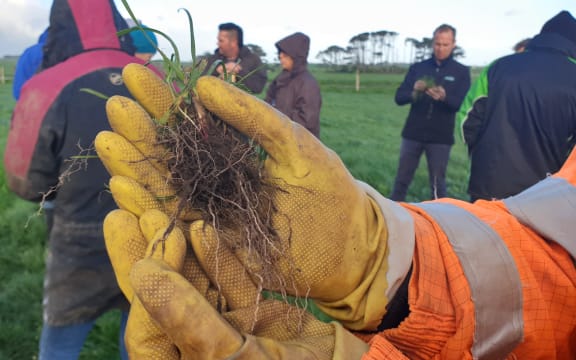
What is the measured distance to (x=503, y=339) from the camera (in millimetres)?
1465

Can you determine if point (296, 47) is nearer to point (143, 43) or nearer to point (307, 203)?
point (143, 43)

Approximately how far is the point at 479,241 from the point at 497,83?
284 centimetres

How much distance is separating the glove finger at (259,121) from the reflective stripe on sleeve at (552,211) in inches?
30.3

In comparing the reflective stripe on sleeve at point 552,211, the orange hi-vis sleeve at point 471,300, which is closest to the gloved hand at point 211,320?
the orange hi-vis sleeve at point 471,300

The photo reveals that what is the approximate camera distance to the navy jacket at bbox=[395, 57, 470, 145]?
5684 millimetres

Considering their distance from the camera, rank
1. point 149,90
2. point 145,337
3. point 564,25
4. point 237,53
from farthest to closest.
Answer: point 237,53 < point 564,25 < point 149,90 < point 145,337

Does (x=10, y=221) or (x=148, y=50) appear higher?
(x=148, y=50)

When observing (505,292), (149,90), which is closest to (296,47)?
(149,90)

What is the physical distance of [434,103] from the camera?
5805 mm

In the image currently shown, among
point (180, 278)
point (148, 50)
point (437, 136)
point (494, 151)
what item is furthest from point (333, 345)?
point (437, 136)

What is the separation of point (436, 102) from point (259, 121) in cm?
475

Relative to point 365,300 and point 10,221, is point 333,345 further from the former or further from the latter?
point 10,221

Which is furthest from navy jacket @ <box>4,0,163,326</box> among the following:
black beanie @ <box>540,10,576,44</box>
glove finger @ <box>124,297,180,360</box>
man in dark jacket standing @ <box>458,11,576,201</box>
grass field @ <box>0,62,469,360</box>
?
black beanie @ <box>540,10,576,44</box>

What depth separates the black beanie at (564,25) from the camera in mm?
3738
